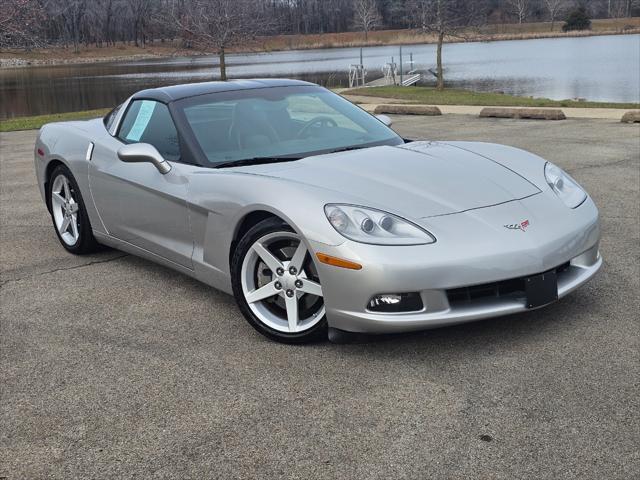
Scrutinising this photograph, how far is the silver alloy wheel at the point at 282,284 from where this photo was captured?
12.5 feet

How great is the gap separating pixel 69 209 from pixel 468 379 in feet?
11.9

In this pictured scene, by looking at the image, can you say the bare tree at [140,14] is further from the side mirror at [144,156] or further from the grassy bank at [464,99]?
the side mirror at [144,156]

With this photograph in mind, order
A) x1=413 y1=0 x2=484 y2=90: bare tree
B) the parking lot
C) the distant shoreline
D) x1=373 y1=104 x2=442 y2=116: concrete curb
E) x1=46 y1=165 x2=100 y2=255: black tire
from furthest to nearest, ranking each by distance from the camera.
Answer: the distant shoreline → x1=413 y1=0 x2=484 y2=90: bare tree → x1=373 y1=104 x2=442 y2=116: concrete curb → x1=46 y1=165 x2=100 y2=255: black tire → the parking lot

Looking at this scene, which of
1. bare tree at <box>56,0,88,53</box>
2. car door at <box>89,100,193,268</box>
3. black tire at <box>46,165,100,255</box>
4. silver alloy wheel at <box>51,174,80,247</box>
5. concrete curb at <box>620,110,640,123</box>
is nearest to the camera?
car door at <box>89,100,193,268</box>

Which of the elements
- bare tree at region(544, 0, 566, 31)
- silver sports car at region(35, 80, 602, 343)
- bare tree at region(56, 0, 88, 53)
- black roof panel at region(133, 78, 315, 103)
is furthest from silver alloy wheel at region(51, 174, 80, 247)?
bare tree at region(544, 0, 566, 31)

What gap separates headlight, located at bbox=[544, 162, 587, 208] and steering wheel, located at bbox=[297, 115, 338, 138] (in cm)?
136

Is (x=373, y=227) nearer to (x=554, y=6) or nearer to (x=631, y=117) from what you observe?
(x=631, y=117)

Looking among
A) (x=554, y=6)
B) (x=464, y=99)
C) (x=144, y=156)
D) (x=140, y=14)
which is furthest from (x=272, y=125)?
(x=554, y=6)

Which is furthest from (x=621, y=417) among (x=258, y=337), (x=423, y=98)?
(x=423, y=98)

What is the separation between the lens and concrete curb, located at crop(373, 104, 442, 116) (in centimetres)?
1692

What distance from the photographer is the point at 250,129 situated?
15.5ft

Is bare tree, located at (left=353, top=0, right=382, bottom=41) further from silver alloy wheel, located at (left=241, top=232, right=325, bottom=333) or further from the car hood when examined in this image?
silver alloy wheel, located at (left=241, top=232, right=325, bottom=333)

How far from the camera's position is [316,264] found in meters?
3.66

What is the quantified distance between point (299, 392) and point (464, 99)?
19.6m
